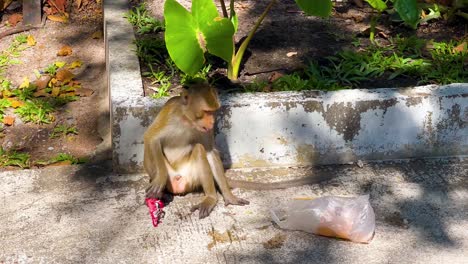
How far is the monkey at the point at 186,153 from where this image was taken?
4547 mm

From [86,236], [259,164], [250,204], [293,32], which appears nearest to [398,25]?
[293,32]

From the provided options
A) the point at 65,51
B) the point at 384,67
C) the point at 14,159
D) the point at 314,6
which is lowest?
the point at 65,51

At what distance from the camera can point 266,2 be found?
6934 mm

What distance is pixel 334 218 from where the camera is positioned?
172 inches

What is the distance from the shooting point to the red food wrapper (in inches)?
178

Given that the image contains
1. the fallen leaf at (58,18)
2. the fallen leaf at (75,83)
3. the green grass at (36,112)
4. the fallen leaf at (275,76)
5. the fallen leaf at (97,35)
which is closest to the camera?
the fallen leaf at (275,76)

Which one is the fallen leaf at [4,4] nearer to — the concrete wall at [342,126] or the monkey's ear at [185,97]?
the concrete wall at [342,126]

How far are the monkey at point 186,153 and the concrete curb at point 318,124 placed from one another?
11.2 inches

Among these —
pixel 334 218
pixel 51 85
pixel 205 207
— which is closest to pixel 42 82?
pixel 51 85

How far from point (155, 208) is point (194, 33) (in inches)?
46.5

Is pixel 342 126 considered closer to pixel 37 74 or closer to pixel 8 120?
pixel 8 120

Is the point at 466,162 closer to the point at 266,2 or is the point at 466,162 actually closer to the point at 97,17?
the point at 266,2

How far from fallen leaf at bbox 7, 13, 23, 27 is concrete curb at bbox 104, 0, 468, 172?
236cm

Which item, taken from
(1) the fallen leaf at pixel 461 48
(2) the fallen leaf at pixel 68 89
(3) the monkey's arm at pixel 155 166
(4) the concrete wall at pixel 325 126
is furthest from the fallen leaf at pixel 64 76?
(1) the fallen leaf at pixel 461 48
